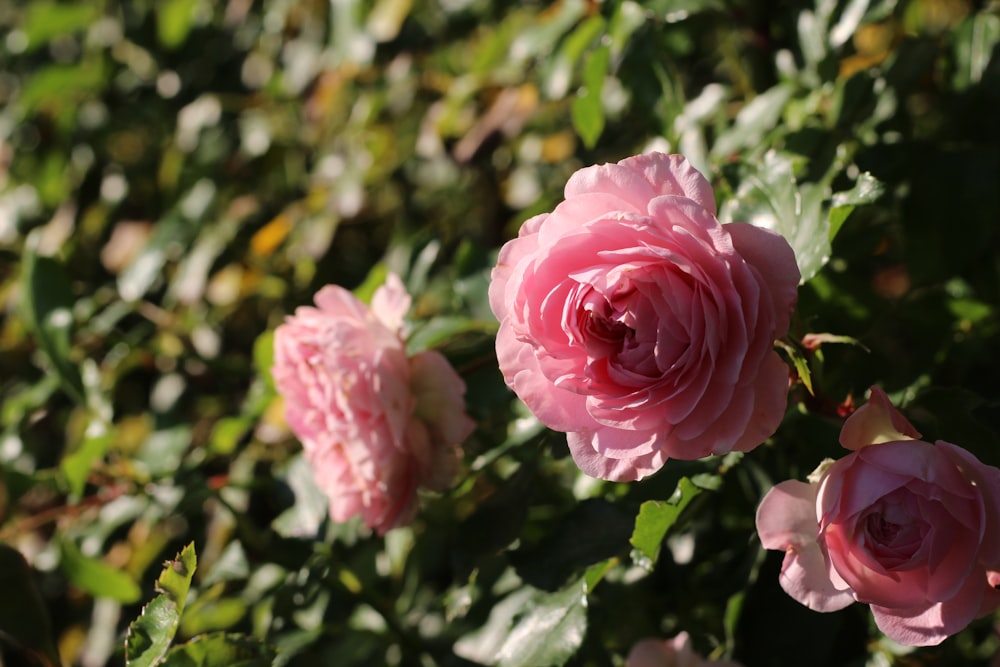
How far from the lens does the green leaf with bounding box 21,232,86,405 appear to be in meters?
1.13

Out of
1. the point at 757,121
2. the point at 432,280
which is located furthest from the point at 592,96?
the point at 432,280

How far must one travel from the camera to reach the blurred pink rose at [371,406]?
0.79 meters

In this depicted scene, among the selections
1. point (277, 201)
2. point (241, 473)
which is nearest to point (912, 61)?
point (241, 473)

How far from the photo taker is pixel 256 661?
0.72 m

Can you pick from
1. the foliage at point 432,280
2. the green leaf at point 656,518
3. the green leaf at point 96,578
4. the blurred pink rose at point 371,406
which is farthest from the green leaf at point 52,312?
the green leaf at point 656,518

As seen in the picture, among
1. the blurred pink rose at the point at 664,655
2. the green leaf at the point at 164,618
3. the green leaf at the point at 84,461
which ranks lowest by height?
the blurred pink rose at the point at 664,655

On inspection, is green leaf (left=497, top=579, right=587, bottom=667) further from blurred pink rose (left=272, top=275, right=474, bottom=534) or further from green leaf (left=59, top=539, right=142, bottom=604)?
green leaf (left=59, top=539, right=142, bottom=604)

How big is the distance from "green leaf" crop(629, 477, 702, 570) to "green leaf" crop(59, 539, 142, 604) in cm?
66

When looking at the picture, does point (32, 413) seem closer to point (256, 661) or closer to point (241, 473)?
point (241, 473)

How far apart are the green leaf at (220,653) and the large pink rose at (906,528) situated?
15.0 inches

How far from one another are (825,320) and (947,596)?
10.9 inches

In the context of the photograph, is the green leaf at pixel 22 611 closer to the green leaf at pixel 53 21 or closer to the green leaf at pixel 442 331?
the green leaf at pixel 442 331

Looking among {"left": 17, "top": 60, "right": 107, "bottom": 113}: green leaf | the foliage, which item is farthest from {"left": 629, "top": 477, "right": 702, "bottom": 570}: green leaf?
{"left": 17, "top": 60, "right": 107, "bottom": 113}: green leaf

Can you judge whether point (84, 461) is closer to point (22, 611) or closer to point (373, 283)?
point (22, 611)
